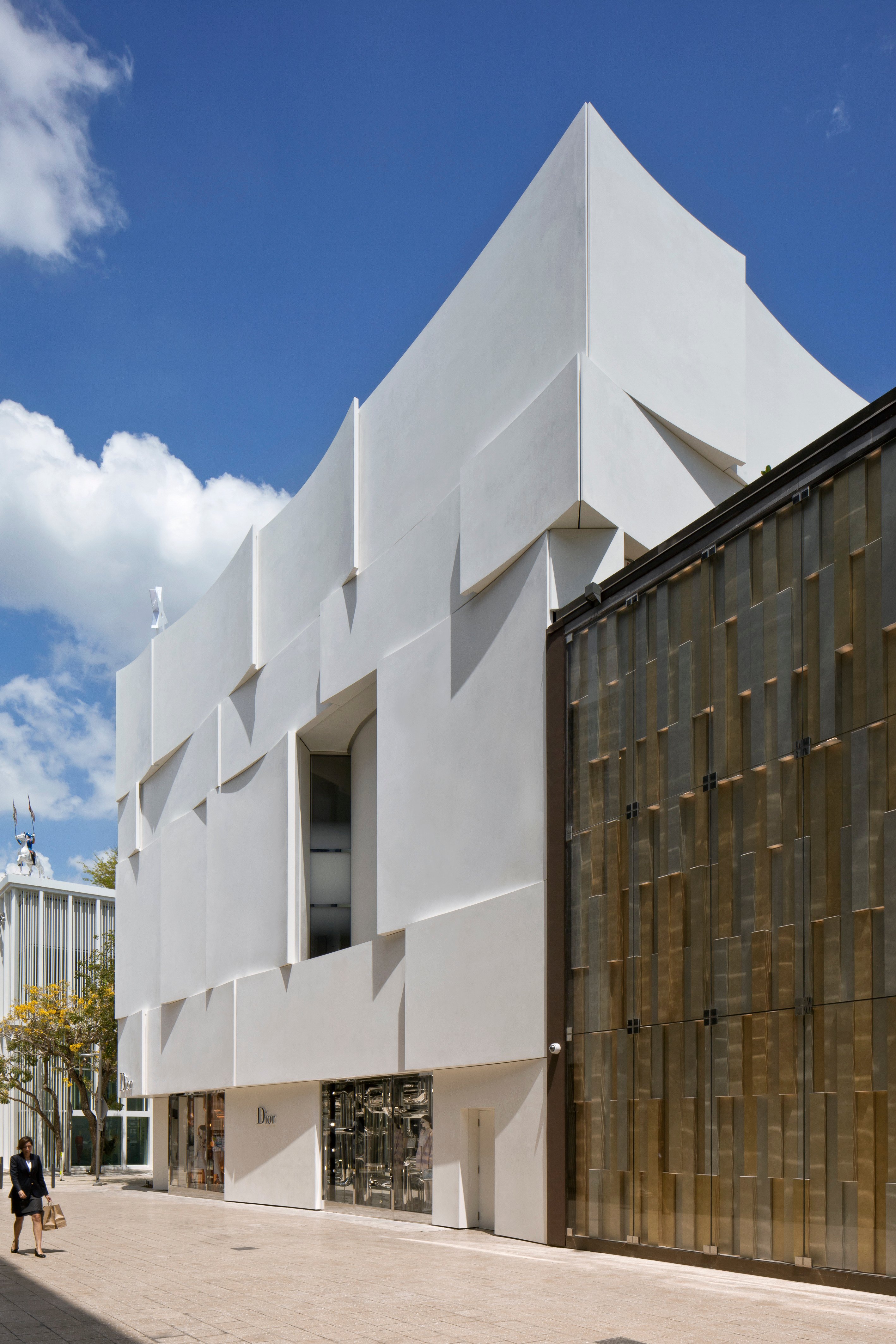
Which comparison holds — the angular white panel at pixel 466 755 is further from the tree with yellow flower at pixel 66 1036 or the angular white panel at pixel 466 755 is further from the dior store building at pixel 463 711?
the tree with yellow flower at pixel 66 1036

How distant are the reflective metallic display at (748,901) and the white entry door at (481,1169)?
3.47 m

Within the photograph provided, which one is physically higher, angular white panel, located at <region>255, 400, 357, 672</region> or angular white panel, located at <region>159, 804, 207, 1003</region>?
angular white panel, located at <region>255, 400, 357, 672</region>

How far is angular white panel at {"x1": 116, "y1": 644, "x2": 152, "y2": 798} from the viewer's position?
137 feet

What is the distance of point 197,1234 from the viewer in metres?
22.9

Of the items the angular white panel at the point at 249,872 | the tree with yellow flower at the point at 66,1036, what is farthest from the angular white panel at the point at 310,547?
the tree with yellow flower at the point at 66,1036

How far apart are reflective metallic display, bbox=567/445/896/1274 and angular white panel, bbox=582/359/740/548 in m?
2.01

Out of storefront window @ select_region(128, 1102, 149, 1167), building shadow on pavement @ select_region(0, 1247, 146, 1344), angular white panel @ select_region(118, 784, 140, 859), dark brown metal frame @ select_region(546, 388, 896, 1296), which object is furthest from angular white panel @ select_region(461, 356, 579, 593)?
storefront window @ select_region(128, 1102, 149, 1167)

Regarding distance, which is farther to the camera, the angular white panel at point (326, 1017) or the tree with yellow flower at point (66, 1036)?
the tree with yellow flower at point (66, 1036)

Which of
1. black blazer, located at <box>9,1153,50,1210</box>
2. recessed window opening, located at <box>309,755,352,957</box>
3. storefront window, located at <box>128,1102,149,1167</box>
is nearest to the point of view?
black blazer, located at <box>9,1153,50,1210</box>

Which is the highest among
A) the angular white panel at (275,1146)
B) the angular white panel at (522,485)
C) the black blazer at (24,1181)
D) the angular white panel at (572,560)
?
the angular white panel at (522,485)

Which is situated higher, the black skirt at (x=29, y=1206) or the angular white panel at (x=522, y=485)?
the angular white panel at (x=522, y=485)

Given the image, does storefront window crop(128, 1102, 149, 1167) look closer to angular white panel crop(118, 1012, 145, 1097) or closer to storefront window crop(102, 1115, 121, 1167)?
storefront window crop(102, 1115, 121, 1167)

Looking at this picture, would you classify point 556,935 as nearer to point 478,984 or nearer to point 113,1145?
point 478,984

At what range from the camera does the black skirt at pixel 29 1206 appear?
707 inches
